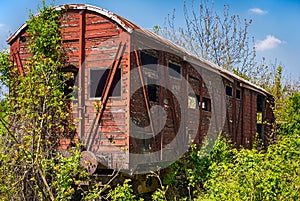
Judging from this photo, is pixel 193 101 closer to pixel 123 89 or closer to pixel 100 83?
pixel 100 83

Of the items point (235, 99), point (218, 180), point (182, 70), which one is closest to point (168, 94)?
point (182, 70)

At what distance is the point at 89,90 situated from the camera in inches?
415

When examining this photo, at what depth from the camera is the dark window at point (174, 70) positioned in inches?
471

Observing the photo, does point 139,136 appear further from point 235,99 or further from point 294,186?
point 235,99

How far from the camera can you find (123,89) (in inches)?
390

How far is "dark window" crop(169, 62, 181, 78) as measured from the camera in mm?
11971

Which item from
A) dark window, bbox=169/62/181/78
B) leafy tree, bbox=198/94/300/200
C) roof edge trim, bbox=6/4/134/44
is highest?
roof edge trim, bbox=6/4/134/44

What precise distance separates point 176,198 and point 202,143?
8.52 ft

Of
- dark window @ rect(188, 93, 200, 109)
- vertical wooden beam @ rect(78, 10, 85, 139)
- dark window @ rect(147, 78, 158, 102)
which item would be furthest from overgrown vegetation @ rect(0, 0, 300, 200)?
dark window @ rect(147, 78, 158, 102)

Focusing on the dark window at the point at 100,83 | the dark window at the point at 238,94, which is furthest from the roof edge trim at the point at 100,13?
the dark window at the point at 238,94

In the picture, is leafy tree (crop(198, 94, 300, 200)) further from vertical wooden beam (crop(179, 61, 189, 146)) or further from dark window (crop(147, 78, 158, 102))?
dark window (crop(147, 78, 158, 102))

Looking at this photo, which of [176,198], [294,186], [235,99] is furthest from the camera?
[235,99]

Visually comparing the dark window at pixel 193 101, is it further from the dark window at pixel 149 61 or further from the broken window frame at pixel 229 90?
the broken window frame at pixel 229 90

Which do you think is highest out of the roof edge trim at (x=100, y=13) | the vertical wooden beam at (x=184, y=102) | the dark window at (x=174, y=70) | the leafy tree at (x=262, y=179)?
the roof edge trim at (x=100, y=13)
